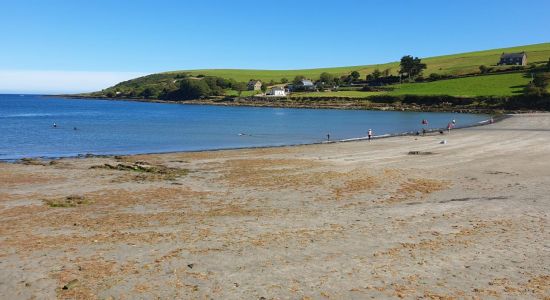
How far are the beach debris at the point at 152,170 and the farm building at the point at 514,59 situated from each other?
469ft

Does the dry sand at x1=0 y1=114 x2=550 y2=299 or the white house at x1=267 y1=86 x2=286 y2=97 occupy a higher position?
the white house at x1=267 y1=86 x2=286 y2=97

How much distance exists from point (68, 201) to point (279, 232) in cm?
1031

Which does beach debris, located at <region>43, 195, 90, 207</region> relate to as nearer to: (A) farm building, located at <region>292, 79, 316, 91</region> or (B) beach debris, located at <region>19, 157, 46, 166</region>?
(B) beach debris, located at <region>19, 157, 46, 166</region>

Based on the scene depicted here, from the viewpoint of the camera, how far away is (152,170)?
28.3 metres

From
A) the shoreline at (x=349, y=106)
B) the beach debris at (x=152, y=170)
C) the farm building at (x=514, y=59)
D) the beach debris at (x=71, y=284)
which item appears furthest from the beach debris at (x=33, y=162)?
the farm building at (x=514, y=59)

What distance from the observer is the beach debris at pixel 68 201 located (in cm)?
1876

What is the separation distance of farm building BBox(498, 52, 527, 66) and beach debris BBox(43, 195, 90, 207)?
151 metres

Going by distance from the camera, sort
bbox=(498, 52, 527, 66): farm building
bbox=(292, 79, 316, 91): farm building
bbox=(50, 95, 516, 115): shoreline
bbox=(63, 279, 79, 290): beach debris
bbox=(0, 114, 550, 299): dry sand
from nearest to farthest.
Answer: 1. bbox=(63, 279, 79, 290): beach debris
2. bbox=(0, 114, 550, 299): dry sand
3. bbox=(50, 95, 516, 115): shoreline
4. bbox=(498, 52, 527, 66): farm building
5. bbox=(292, 79, 316, 91): farm building

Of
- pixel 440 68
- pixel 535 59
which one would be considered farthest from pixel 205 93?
pixel 535 59

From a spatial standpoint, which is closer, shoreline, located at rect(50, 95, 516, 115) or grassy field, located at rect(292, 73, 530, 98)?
shoreline, located at rect(50, 95, 516, 115)

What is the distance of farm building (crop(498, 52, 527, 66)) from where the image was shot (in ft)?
467

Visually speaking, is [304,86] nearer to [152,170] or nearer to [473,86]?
[473,86]

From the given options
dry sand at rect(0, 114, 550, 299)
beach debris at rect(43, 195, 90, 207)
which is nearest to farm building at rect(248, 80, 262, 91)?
dry sand at rect(0, 114, 550, 299)

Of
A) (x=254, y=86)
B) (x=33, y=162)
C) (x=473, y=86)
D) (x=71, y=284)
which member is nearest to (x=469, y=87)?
(x=473, y=86)
